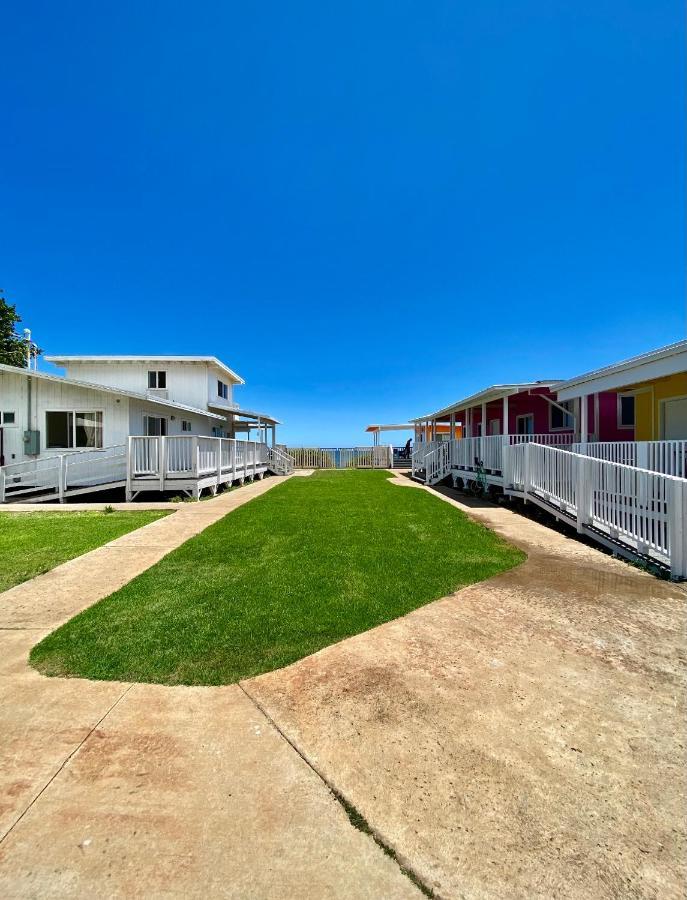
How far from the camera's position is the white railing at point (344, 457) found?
2788 centimetres

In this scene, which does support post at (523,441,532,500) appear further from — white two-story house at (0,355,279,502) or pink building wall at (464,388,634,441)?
white two-story house at (0,355,279,502)

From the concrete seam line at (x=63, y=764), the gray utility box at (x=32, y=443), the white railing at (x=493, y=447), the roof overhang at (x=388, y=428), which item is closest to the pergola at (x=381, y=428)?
the roof overhang at (x=388, y=428)

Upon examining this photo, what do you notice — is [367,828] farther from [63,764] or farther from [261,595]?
[261,595]

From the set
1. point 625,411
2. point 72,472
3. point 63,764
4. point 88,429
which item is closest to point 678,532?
point 63,764

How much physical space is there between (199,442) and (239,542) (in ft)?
22.2

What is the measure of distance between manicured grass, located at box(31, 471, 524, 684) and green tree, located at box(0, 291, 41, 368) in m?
26.6

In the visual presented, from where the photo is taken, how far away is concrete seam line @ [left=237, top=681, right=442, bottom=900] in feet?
4.39

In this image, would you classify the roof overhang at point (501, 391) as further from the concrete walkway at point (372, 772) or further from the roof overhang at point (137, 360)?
the roof overhang at point (137, 360)

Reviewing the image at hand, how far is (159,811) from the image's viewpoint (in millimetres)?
1637

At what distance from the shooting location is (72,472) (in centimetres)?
1253

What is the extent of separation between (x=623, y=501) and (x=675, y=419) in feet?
19.2

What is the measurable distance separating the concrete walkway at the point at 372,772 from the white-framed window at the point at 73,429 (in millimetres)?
12118

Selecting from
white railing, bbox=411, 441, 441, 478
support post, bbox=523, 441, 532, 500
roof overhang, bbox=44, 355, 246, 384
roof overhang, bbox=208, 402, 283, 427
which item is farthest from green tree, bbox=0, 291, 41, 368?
support post, bbox=523, 441, 532, 500

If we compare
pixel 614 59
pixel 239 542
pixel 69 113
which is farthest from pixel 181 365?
pixel 614 59
